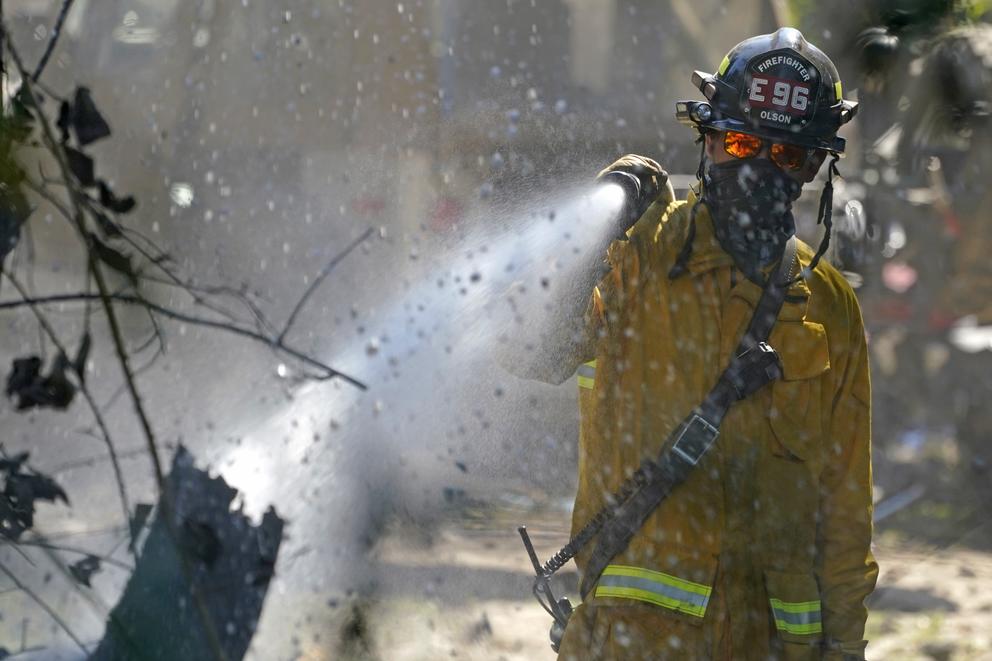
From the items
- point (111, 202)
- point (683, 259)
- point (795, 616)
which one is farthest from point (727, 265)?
point (111, 202)

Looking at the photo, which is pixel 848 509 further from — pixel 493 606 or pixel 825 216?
pixel 493 606

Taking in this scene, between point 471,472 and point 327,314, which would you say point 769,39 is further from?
point 471,472

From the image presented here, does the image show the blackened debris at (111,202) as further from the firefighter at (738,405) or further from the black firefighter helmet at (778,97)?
the black firefighter helmet at (778,97)

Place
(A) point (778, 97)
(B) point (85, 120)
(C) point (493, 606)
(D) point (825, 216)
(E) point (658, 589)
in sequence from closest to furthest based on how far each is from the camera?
(E) point (658, 589)
(A) point (778, 97)
(D) point (825, 216)
(B) point (85, 120)
(C) point (493, 606)

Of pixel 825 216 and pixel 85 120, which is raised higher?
pixel 85 120

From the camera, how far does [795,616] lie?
7.22 ft

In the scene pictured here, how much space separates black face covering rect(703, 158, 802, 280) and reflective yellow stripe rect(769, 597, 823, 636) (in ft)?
1.96

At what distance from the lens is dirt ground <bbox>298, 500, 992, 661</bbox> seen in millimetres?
3715

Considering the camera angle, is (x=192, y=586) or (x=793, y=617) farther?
(x=192, y=586)

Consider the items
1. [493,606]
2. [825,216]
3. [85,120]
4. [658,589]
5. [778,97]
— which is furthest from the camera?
[493,606]

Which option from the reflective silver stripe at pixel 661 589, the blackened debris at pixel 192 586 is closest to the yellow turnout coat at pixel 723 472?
the reflective silver stripe at pixel 661 589

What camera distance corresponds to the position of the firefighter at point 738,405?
218 cm

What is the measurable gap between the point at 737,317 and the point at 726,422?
0.64 feet

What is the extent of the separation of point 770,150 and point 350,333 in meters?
2.05
